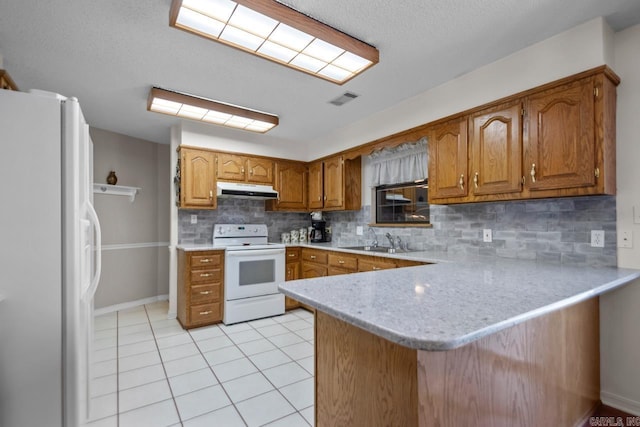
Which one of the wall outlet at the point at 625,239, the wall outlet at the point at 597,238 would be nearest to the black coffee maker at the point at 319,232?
the wall outlet at the point at 597,238

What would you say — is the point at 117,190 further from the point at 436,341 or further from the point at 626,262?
the point at 626,262

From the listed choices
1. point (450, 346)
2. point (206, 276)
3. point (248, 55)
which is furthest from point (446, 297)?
point (206, 276)

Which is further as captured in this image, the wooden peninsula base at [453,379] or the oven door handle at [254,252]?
the oven door handle at [254,252]

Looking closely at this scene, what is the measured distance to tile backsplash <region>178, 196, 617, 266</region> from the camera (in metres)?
2.07

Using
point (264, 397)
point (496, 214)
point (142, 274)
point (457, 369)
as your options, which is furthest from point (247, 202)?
point (457, 369)

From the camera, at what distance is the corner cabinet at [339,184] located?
13.5 feet

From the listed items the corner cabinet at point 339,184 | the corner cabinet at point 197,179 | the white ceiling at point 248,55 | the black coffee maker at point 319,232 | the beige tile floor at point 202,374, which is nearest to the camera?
the white ceiling at point 248,55

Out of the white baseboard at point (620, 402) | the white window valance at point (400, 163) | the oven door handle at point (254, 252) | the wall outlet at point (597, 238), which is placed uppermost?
the white window valance at point (400, 163)

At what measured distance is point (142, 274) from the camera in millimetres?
4504

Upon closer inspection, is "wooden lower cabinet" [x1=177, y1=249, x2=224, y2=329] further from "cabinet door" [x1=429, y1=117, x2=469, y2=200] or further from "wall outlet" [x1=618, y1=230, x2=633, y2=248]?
"wall outlet" [x1=618, y1=230, x2=633, y2=248]

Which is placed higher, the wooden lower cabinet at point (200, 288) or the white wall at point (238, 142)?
the white wall at point (238, 142)

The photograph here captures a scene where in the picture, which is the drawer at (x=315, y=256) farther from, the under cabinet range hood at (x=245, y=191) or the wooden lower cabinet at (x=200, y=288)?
the wooden lower cabinet at (x=200, y=288)

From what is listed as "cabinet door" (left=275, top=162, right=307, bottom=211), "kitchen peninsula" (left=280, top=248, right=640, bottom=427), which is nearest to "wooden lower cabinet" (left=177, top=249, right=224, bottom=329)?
"cabinet door" (left=275, top=162, right=307, bottom=211)

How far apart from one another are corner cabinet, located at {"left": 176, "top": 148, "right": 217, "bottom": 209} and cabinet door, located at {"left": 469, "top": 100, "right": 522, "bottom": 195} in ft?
9.82
